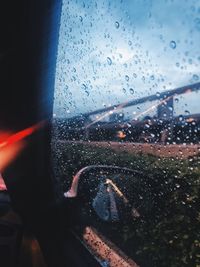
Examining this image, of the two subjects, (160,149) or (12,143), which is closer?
(160,149)

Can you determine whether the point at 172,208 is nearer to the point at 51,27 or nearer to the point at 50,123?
the point at 51,27

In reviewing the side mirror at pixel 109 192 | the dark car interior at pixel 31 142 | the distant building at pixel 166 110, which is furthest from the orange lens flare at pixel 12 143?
the distant building at pixel 166 110

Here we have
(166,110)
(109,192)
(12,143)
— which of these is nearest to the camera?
(166,110)

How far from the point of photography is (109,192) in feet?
6.37

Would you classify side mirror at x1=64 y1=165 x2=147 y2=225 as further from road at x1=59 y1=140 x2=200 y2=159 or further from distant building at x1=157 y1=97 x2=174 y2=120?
distant building at x1=157 y1=97 x2=174 y2=120

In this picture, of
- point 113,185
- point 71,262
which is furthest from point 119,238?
point 71,262

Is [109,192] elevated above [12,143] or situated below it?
below

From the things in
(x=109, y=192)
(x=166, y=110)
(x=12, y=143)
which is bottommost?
(x=109, y=192)

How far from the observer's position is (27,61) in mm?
1957

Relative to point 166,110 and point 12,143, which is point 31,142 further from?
point 166,110

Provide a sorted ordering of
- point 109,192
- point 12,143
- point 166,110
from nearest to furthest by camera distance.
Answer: point 166,110, point 109,192, point 12,143

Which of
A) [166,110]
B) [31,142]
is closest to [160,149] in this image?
[166,110]

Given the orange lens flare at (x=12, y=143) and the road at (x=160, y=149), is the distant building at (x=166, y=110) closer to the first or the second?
the road at (x=160, y=149)

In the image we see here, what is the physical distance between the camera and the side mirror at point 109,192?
5.50ft
